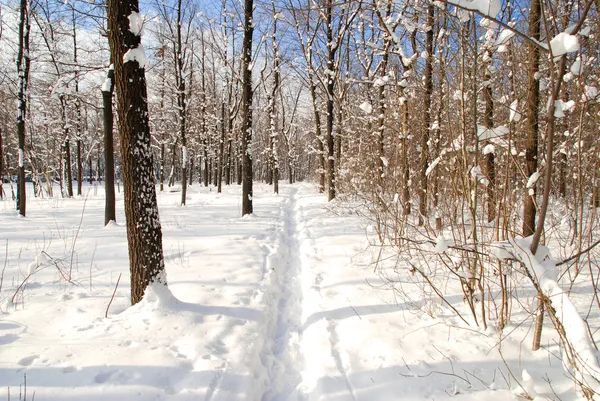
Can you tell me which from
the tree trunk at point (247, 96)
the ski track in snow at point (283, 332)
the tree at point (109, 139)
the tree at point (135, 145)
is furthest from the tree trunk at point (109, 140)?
the tree at point (135, 145)

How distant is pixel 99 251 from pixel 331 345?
5.03 m

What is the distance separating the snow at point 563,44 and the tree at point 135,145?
11.8ft

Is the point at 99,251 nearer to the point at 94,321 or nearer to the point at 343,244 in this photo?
the point at 94,321

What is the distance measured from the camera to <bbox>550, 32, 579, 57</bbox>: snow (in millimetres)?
1399

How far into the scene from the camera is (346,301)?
159 inches

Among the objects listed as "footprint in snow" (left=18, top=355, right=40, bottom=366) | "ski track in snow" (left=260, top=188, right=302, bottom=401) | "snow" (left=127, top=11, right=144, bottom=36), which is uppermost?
"snow" (left=127, top=11, right=144, bottom=36)

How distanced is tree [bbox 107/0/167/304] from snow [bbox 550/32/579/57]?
3.60 metres

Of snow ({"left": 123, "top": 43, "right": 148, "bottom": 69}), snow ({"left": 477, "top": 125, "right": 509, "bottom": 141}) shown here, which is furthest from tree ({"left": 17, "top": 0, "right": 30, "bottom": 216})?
snow ({"left": 477, "top": 125, "right": 509, "bottom": 141})

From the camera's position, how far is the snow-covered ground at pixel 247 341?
2.36m

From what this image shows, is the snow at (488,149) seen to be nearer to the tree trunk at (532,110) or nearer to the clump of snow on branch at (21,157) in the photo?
the tree trunk at (532,110)

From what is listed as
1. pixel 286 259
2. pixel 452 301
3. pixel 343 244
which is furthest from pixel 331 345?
pixel 343 244

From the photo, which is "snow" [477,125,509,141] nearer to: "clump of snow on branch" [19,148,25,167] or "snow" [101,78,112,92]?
"snow" [101,78,112,92]

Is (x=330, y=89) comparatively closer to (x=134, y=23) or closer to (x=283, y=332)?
(x=134, y=23)

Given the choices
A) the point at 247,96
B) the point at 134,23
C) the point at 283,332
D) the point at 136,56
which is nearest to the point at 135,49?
the point at 136,56
